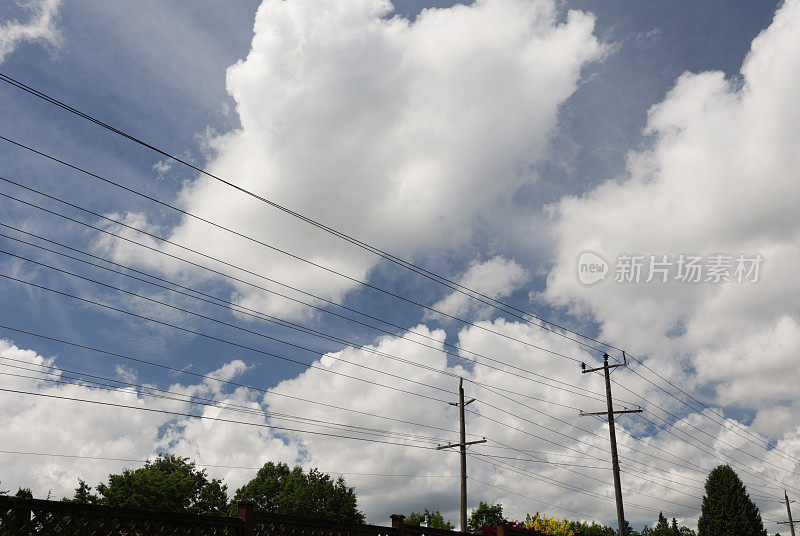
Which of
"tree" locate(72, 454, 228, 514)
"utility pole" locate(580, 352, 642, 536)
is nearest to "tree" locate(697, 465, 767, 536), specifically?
"utility pole" locate(580, 352, 642, 536)

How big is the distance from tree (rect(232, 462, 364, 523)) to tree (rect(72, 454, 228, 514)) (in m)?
7.55

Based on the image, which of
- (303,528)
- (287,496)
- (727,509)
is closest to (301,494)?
(287,496)

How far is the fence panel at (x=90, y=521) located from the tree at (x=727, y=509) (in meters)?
65.3

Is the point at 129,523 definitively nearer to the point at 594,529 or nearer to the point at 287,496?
the point at 287,496

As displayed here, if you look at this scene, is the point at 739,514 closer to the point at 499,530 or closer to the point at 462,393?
the point at 462,393

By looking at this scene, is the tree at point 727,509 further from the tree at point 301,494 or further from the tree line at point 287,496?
the tree at point 301,494

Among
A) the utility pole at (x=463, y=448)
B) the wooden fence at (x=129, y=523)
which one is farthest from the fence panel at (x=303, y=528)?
the utility pole at (x=463, y=448)

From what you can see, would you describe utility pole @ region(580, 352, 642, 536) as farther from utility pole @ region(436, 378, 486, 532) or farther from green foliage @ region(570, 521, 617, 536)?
green foliage @ region(570, 521, 617, 536)

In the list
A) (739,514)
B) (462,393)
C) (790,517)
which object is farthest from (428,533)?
(790,517)

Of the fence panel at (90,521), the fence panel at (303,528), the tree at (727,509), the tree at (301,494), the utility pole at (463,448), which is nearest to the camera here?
the fence panel at (90,521)

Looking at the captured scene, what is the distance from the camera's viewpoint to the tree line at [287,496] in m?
60.9

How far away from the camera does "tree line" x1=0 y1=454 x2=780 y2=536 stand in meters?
60.9

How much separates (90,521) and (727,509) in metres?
68.4

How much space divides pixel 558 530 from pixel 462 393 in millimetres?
14933
